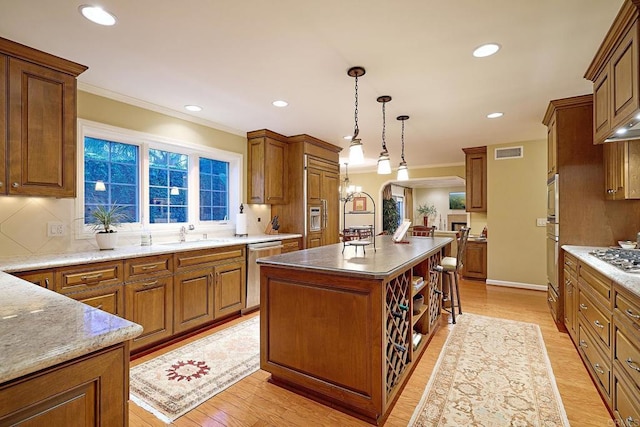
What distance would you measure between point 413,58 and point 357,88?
0.69 meters

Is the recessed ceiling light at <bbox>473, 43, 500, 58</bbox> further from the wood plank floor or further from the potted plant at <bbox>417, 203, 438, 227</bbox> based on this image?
the potted plant at <bbox>417, 203, 438, 227</bbox>

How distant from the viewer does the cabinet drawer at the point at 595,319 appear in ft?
6.59

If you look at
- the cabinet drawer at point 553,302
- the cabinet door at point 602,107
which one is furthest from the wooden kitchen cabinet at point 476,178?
the cabinet door at point 602,107

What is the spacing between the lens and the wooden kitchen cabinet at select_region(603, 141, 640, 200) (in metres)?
2.64

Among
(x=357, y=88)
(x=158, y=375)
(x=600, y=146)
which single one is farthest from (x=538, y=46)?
(x=158, y=375)

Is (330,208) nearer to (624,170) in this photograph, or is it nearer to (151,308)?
(151,308)

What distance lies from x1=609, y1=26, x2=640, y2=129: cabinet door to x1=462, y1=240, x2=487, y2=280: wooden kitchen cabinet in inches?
154

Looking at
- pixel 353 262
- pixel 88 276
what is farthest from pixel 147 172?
pixel 353 262

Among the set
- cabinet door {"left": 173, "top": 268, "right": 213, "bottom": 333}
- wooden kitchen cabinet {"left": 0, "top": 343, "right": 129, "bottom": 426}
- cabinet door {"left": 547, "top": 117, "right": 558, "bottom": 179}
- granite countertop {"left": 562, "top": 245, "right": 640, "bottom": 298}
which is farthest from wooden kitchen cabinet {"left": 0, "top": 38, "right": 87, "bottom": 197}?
cabinet door {"left": 547, "top": 117, "right": 558, "bottom": 179}

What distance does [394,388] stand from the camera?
6.86 feet

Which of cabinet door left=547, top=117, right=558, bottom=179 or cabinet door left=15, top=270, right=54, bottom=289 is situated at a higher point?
cabinet door left=547, top=117, right=558, bottom=179

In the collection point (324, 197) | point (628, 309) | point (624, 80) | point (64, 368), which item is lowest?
point (628, 309)

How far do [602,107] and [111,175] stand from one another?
454 centimetres

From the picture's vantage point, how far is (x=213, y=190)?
4445mm
